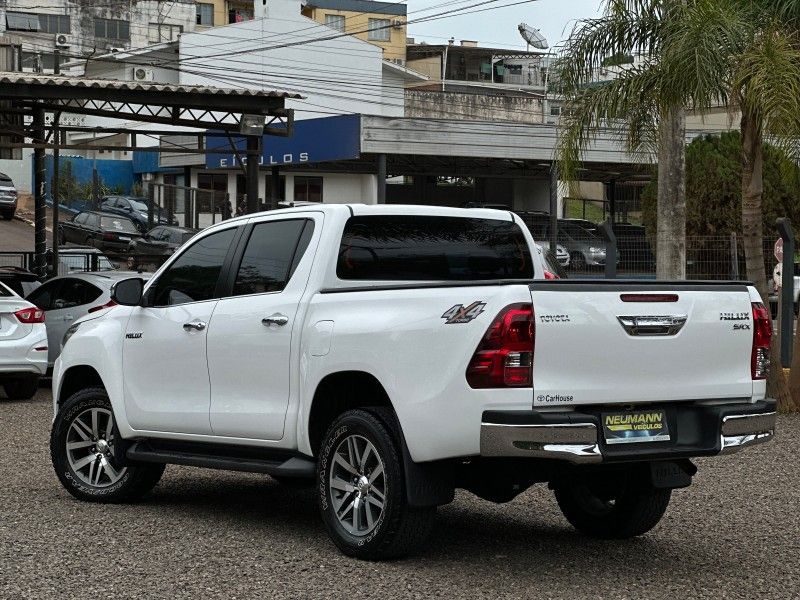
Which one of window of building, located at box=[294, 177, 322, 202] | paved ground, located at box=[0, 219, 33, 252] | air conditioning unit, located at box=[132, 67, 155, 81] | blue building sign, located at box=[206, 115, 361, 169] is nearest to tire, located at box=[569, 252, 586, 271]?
blue building sign, located at box=[206, 115, 361, 169]

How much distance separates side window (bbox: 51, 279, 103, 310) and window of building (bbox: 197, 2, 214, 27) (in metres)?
76.1

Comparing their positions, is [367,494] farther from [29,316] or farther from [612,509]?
[29,316]

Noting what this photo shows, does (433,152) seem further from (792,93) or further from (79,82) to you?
(792,93)

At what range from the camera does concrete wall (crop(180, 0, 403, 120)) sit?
70.7 metres

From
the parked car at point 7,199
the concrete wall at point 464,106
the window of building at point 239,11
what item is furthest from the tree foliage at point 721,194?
the window of building at point 239,11

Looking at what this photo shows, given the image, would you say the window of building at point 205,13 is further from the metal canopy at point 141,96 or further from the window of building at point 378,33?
the metal canopy at point 141,96

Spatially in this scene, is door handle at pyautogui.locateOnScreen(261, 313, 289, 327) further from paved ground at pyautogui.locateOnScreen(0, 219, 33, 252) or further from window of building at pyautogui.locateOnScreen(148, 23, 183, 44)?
window of building at pyautogui.locateOnScreen(148, 23, 183, 44)

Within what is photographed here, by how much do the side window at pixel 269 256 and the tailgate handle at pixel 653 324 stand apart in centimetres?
211

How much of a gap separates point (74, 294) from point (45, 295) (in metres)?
0.62

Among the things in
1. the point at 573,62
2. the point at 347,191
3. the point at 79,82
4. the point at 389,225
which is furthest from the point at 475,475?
the point at 347,191

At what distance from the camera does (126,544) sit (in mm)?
8102

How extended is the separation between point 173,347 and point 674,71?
26.1ft

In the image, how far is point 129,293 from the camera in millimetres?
9242

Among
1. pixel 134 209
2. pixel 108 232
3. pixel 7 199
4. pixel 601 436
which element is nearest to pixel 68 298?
pixel 601 436
